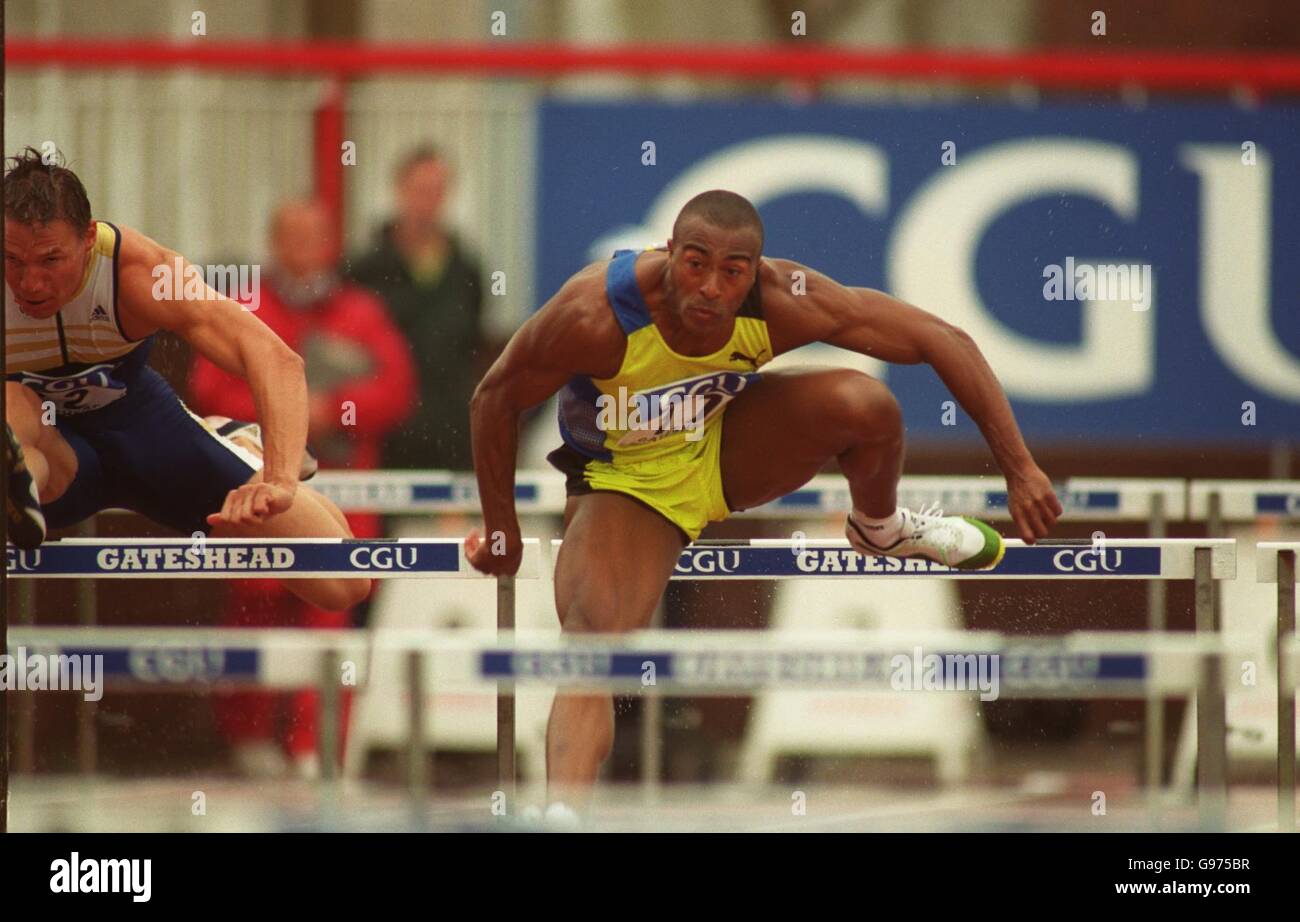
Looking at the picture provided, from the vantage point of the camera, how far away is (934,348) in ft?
12.8

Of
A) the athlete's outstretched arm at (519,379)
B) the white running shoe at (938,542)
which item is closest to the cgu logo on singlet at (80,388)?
the athlete's outstretched arm at (519,379)

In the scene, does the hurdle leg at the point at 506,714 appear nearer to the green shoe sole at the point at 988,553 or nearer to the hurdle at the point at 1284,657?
the green shoe sole at the point at 988,553

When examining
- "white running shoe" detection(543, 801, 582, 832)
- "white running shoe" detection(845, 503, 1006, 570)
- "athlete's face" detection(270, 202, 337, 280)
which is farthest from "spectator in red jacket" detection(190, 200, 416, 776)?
"white running shoe" detection(845, 503, 1006, 570)

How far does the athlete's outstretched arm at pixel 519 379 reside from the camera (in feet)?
12.5

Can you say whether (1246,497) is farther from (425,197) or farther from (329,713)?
(329,713)

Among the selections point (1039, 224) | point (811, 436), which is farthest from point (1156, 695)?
point (811, 436)

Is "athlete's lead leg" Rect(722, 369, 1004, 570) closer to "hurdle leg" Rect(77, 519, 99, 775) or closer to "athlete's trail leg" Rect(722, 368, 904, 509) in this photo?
"athlete's trail leg" Rect(722, 368, 904, 509)

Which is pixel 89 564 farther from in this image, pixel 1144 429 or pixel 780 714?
pixel 1144 429

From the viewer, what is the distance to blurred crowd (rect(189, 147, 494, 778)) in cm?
439

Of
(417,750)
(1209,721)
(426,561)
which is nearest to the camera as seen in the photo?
(417,750)

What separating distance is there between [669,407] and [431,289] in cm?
87

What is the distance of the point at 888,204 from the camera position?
4383 millimetres

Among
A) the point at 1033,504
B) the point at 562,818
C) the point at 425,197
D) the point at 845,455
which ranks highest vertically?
the point at 425,197
